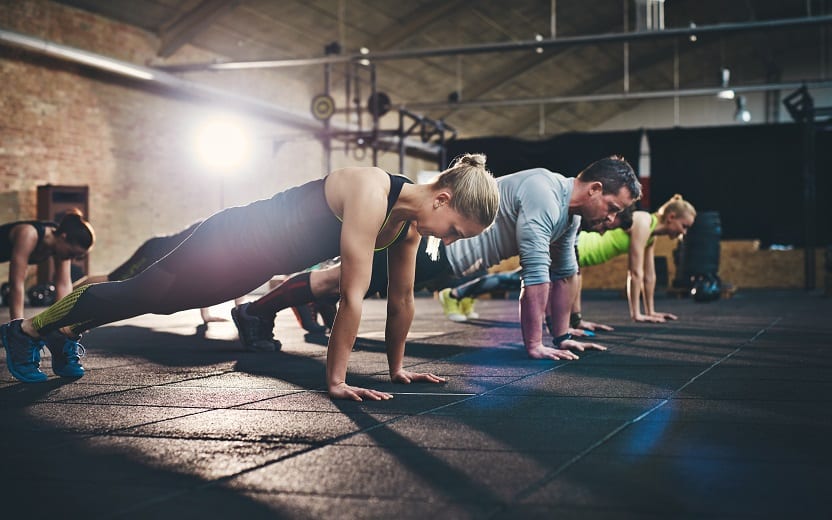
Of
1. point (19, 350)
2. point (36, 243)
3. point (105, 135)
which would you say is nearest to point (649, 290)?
point (36, 243)

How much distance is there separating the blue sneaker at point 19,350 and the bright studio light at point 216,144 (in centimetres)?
1094

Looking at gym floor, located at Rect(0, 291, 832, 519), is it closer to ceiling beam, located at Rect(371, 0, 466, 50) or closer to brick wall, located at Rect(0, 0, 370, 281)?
brick wall, located at Rect(0, 0, 370, 281)

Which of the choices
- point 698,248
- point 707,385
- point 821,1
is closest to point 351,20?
point 698,248

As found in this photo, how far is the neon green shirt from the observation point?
6.41 m

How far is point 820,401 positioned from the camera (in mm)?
2723

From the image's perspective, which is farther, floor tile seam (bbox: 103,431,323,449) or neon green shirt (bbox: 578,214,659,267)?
neon green shirt (bbox: 578,214,659,267)

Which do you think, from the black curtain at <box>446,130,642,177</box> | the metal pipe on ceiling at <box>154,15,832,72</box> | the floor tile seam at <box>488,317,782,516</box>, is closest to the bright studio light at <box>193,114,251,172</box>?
the metal pipe on ceiling at <box>154,15,832,72</box>

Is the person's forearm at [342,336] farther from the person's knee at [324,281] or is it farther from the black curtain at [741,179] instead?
the black curtain at [741,179]

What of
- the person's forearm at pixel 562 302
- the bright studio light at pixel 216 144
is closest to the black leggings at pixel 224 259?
the person's forearm at pixel 562 302

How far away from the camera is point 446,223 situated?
2.68 metres

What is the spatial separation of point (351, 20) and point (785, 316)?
9300 mm

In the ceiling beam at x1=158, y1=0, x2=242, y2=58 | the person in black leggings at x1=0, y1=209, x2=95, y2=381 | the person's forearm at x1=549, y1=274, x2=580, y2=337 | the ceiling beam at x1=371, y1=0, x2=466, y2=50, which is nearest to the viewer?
→ the person's forearm at x1=549, y1=274, x2=580, y2=337

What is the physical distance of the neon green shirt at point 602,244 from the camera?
6406 millimetres

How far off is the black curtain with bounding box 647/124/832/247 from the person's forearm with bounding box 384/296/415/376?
16.8 meters
